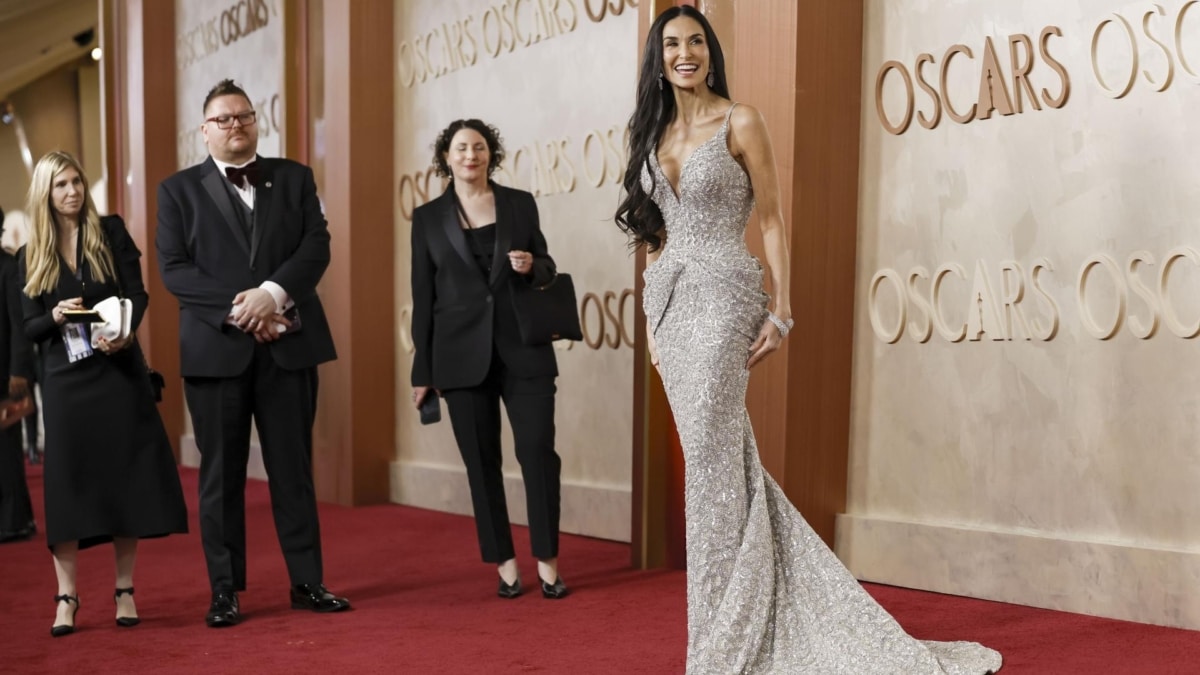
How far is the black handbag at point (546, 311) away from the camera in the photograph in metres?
4.96

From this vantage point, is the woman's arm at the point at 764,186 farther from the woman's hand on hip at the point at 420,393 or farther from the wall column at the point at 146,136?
the wall column at the point at 146,136

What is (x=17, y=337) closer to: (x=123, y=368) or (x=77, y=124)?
(x=123, y=368)

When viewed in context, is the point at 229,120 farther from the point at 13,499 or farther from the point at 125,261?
the point at 13,499

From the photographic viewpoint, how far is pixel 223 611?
4590 mm

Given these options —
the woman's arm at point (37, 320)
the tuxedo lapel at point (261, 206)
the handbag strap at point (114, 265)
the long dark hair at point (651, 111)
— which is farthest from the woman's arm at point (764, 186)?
the woman's arm at point (37, 320)

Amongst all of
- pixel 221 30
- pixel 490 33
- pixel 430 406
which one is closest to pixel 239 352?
pixel 430 406

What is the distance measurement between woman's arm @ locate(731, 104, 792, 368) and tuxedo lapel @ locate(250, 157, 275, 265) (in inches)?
75.6

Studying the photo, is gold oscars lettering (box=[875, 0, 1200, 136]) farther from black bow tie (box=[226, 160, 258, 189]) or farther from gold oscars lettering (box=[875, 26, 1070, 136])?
black bow tie (box=[226, 160, 258, 189])

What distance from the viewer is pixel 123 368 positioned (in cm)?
469

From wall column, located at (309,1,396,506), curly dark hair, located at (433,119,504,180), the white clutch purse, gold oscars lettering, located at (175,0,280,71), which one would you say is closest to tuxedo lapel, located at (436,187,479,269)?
curly dark hair, located at (433,119,504,180)

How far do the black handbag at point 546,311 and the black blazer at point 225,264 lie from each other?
683 mm

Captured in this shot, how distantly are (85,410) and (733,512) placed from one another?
2.34m

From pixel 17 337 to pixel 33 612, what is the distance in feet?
3.28

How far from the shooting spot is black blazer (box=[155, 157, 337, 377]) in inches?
184
